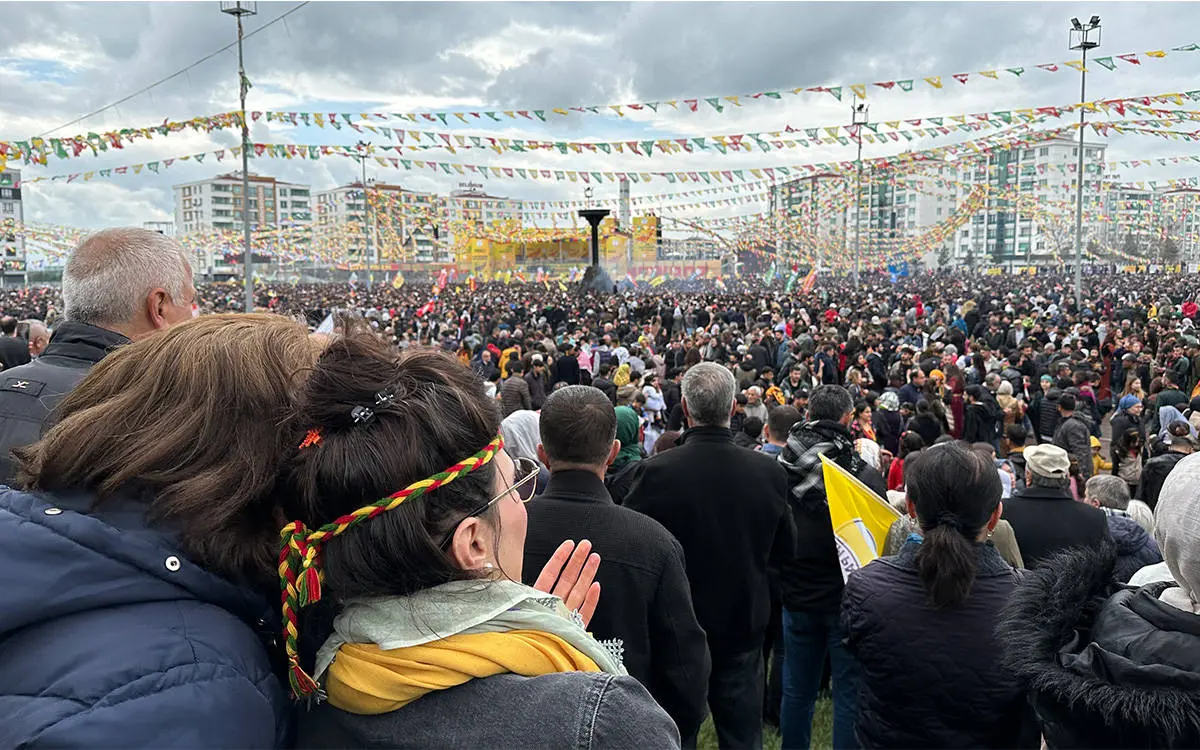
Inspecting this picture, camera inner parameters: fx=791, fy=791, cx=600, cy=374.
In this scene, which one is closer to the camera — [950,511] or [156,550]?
[156,550]

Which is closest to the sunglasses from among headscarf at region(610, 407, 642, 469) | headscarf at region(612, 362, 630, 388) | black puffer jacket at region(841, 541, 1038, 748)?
black puffer jacket at region(841, 541, 1038, 748)

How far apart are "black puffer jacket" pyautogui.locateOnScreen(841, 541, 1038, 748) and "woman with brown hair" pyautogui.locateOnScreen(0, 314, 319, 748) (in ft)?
6.34

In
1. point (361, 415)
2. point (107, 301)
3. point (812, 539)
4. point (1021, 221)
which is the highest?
point (1021, 221)

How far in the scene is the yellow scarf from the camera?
0.97 meters

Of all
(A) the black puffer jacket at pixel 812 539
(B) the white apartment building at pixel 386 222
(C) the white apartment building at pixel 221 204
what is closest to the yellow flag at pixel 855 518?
(A) the black puffer jacket at pixel 812 539

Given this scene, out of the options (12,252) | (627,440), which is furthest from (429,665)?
(12,252)

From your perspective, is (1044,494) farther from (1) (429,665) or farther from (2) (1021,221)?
(2) (1021,221)

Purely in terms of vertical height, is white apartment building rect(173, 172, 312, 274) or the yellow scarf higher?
white apartment building rect(173, 172, 312, 274)

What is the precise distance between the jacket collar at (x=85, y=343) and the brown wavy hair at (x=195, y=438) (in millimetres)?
1130

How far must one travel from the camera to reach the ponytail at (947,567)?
2318 millimetres

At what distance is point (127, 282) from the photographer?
7.30ft

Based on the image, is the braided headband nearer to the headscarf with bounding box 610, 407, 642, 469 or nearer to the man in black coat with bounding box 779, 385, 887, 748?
the man in black coat with bounding box 779, 385, 887, 748

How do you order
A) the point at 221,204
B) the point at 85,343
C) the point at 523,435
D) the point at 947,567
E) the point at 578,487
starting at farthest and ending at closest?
the point at 221,204
the point at 523,435
the point at 578,487
the point at 947,567
the point at 85,343

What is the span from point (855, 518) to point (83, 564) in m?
3.07
